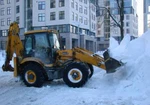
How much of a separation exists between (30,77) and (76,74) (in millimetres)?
2069

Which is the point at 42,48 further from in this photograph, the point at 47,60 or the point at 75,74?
the point at 75,74

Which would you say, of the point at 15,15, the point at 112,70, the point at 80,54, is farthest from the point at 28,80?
the point at 15,15

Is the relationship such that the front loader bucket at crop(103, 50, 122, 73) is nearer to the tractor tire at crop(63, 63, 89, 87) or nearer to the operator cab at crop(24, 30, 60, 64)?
the tractor tire at crop(63, 63, 89, 87)

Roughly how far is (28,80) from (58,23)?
1991 inches

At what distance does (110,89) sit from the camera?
11000mm

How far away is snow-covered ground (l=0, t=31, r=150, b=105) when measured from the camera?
9.33 m

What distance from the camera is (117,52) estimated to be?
13078 millimetres

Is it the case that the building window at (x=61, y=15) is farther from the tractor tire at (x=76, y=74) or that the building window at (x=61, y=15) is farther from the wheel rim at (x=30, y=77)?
the tractor tire at (x=76, y=74)

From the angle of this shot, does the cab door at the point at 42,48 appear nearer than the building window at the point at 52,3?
Yes

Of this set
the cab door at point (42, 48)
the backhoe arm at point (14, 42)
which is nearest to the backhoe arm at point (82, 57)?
the cab door at point (42, 48)

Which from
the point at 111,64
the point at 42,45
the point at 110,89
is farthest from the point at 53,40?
the point at 110,89

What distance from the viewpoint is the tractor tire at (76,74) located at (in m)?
11.5

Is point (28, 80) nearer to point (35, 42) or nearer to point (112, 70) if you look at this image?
point (35, 42)

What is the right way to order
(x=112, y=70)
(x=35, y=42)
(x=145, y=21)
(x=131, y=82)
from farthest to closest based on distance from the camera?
1. (x=145, y=21)
2. (x=35, y=42)
3. (x=112, y=70)
4. (x=131, y=82)
